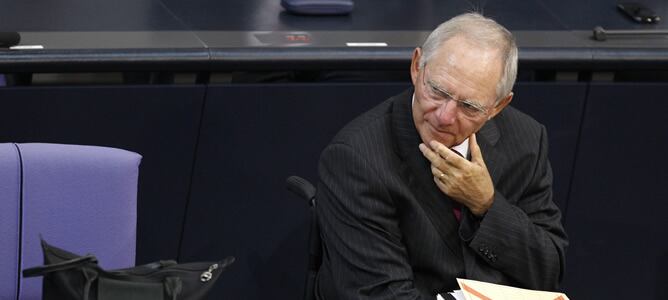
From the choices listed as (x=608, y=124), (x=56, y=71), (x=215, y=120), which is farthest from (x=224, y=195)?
(x=608, y=124)

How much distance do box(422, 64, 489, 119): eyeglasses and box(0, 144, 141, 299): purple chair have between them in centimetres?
58

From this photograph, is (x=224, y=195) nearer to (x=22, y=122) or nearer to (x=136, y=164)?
(x=22, y=122)

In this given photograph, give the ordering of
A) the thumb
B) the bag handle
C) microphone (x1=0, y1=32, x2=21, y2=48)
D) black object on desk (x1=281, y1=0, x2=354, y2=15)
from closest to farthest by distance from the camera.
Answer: the bag handle → the thumb → microphone (x1=0, y1=32, x2=21, y2=48) → black object on desk (x1=281, y1=0, x2=354, y2=15)

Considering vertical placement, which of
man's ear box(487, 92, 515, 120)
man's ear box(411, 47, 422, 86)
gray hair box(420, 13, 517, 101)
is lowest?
man's ear box(487, 92, 515, 120)

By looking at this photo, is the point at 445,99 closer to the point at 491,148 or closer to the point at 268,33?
the point at 491,148

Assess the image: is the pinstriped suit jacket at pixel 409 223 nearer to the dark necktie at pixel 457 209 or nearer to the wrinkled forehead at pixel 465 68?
the dark necktie at pixel 457 209

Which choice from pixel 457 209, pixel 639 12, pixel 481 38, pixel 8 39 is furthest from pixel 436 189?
pixel 639 12

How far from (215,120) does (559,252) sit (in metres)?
1.02

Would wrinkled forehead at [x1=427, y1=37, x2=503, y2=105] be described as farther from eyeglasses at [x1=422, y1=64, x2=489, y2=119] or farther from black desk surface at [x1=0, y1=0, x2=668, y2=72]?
black desk surface at [x1=0, y1=0, x2=668, y2=72]

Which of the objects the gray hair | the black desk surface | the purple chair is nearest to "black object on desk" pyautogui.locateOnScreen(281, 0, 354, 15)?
the black desk surface

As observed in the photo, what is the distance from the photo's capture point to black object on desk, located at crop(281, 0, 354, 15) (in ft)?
11.9

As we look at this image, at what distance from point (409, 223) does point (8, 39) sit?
1.18m

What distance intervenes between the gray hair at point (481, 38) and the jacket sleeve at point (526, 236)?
25 cm

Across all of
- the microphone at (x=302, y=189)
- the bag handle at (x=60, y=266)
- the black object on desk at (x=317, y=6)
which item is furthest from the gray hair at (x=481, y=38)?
the black object on desk at (x=317, y=6)
